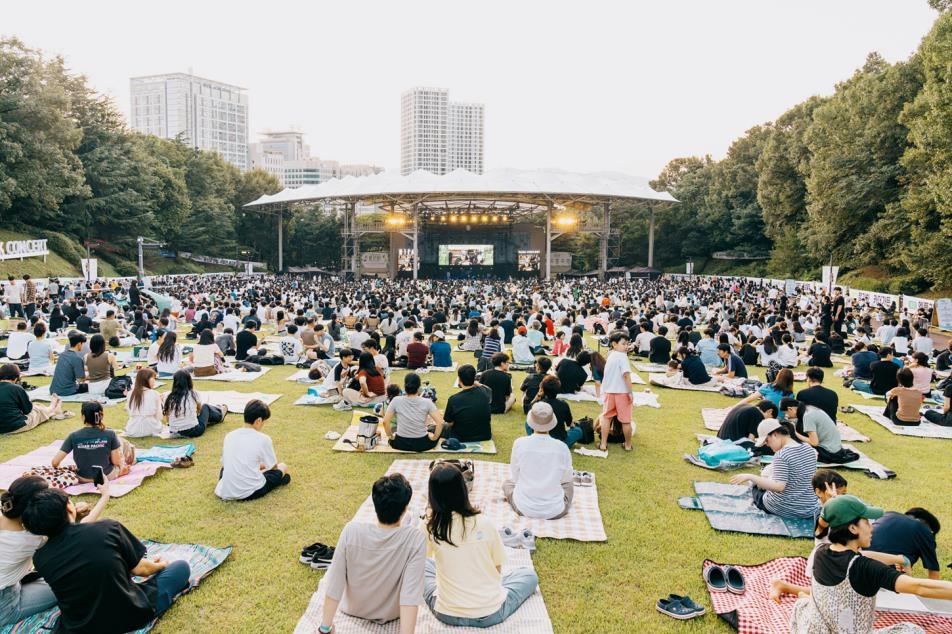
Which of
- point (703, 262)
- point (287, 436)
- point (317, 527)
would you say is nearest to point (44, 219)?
point (287, 436)

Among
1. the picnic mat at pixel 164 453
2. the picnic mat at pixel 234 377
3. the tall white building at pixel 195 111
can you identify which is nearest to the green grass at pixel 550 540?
the picnic mat at pixel 164 453

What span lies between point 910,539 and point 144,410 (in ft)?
22.1

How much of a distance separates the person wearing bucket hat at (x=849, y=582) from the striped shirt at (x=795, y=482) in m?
1.73

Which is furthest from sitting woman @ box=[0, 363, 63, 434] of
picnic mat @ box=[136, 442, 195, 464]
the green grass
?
picnic mat @ box=[136, 442, 195, 464]

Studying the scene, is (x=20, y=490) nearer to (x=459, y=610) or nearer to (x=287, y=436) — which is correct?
(x=459, y=610)

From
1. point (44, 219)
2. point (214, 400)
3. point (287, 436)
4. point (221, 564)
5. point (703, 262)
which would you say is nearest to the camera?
point (221, 564)

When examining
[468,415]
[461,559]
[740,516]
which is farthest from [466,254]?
[461,559]

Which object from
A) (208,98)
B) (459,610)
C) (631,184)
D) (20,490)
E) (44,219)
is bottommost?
(459,610)

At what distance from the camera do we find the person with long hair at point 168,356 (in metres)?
8.64

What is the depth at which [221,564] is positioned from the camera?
150 inches

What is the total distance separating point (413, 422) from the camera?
19.3ft

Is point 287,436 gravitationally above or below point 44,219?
below

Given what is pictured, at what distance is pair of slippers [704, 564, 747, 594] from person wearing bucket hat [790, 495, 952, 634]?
0.72 meters

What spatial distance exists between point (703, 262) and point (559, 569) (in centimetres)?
4566
